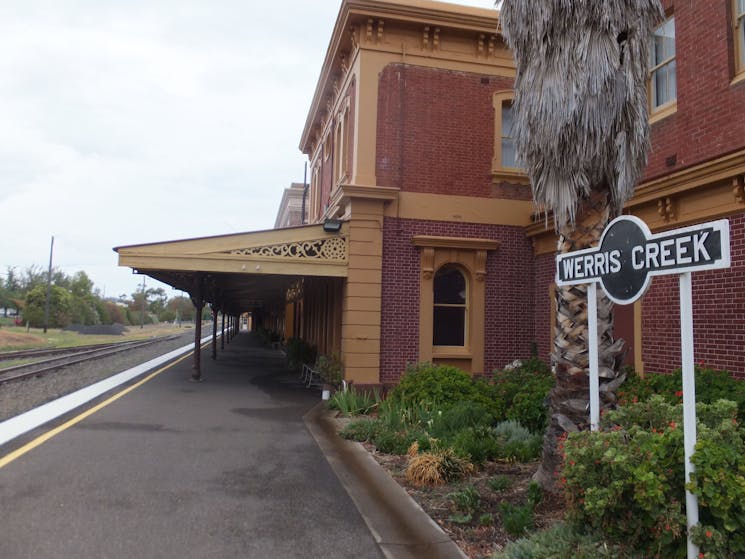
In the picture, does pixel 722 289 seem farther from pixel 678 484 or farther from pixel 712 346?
pixel 678 484

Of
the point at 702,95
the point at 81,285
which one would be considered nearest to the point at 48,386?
the point at 702,95

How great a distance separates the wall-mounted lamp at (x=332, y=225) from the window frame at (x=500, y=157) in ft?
12.4

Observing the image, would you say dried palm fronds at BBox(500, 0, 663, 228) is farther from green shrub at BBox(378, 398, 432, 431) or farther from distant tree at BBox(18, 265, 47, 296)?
distant tree at BBox(18, 265, 47, 296)

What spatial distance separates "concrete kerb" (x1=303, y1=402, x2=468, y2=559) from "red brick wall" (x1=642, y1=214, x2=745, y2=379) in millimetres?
4728

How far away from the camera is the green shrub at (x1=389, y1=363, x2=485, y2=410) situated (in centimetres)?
960

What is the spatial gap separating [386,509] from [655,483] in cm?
277

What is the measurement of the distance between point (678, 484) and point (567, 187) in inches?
124

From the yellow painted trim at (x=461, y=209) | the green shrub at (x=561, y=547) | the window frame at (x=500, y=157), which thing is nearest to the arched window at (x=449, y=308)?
the yellow painted trim at (x=461, y=209)

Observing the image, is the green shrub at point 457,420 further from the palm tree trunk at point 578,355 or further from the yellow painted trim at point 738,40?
the yellow painted trim at point 738,40

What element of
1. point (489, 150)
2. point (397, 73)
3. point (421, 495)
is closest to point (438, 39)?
point (397, 73)

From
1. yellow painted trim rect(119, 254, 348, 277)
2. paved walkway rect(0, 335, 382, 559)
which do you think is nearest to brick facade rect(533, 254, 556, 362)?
yellow painted trim rect(119, 254, 348, 277)

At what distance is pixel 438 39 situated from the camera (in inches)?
509

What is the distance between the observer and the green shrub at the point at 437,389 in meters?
9.60

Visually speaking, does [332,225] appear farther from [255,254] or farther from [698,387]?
[698,387]
